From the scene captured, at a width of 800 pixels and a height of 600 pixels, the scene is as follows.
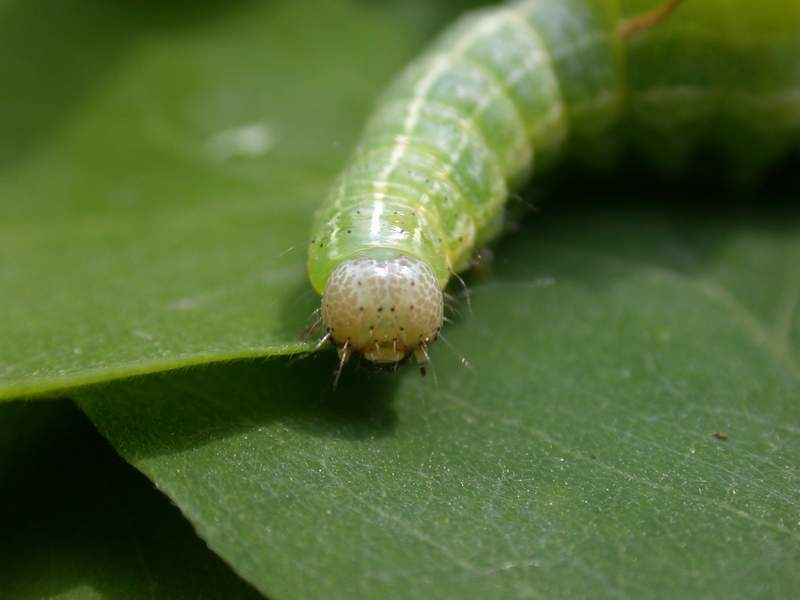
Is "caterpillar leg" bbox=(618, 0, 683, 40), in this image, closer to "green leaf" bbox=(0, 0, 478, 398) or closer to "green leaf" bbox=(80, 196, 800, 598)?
"green leaf" bbox=(80, 196, 800, 598)

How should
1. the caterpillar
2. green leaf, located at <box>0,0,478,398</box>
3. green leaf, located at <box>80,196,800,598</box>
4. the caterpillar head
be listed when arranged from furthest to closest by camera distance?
green leaf, located at <box>0,0,478,398</box>
the caterpillar
the caterpillar head
green leaf, located at <box>80,196,800,598</box>

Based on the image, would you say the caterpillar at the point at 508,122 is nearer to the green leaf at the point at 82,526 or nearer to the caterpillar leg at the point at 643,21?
the caterpillar leg at the point at 643,21

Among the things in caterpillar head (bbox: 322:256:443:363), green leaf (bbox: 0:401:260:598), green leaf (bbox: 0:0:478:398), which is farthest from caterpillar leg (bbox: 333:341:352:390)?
green leaf (bbox: 0:401:260:598)

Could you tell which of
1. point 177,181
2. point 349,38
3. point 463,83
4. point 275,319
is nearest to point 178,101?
point 177,181

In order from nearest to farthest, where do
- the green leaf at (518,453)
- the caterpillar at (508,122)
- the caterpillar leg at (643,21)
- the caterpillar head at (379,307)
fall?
the green leaf at (518,453), the caterpillar head at (379,307), the caterpillar at (508,122), the caterpillar leg at (643,21)

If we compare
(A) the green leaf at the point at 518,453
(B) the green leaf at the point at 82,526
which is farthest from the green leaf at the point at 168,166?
(B) the green leaf at the point at 82,526

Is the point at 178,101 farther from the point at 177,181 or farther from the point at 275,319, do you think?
the point at 275,319
